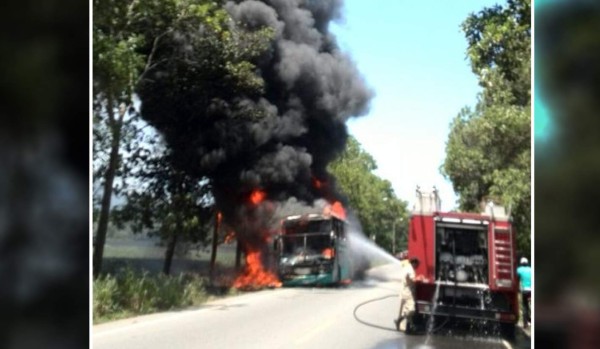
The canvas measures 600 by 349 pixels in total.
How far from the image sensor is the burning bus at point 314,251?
387 cm

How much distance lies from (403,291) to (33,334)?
2.01m

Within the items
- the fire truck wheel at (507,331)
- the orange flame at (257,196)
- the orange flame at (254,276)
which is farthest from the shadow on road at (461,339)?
the orange flame at (257,196)

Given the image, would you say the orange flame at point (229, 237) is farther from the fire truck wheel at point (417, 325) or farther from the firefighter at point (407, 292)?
the fire truck wheel at point (417, 325)

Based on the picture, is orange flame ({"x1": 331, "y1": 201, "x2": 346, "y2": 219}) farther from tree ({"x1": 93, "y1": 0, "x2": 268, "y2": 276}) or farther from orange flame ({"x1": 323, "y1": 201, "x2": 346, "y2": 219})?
tree ({"x1": 93, "y1": 0, "x2": 268, "y2": 276})

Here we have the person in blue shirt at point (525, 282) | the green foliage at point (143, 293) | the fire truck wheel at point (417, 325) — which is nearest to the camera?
the person in blue shirt at point (525, 282)

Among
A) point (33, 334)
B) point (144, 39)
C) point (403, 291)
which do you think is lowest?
point (33, 334)

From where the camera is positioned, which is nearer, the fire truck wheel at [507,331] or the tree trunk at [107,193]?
the fire truck wheel at [507,331]

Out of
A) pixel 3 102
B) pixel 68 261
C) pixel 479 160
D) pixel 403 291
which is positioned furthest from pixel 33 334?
pixel 479 160

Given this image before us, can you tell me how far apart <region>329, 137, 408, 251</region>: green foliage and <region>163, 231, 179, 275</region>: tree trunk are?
2.62ft

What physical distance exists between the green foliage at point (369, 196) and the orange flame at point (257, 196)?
34cm

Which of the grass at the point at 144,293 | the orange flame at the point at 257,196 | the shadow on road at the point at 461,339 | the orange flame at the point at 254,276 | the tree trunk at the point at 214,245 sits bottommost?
the shadow on road at the point at 461,339

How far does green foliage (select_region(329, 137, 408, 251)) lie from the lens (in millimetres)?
3828

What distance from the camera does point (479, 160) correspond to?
3811 millimetres

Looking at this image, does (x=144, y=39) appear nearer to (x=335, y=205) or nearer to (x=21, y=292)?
(x=335, y=205)
